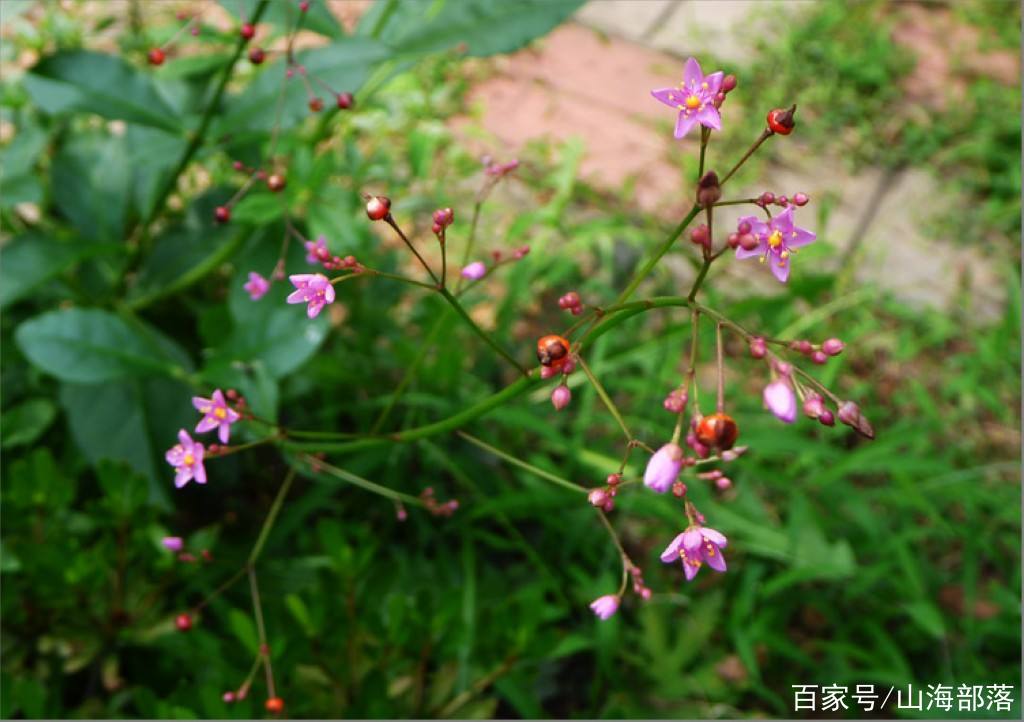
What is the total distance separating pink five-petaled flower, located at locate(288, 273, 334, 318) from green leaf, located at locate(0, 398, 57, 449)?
3.01ft

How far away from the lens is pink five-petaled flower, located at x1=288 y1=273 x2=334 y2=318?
1090mm

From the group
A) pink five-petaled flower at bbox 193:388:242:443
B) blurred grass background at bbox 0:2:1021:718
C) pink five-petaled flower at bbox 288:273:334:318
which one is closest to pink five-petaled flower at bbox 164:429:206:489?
pink five-petaled flower at bbox 193:388:242:443

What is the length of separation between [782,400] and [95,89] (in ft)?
4.46

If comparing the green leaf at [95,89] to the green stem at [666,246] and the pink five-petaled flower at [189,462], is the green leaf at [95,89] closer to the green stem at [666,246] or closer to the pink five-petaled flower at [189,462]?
the pink five-petaled flower at [189,462]

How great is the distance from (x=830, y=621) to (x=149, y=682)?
4.53ft

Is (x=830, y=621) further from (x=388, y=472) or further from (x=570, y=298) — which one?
(x=570, y=298)

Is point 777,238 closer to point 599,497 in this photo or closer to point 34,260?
point 599,497

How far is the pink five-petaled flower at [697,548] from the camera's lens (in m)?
1.04

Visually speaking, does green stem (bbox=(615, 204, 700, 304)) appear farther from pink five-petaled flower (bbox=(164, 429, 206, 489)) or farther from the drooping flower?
pink five-petaled flower (bbox=(164, 429, 206, 489))

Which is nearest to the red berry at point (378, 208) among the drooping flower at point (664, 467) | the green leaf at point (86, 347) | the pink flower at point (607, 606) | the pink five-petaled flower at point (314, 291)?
the pink five-petaled flower at point (314, 291)

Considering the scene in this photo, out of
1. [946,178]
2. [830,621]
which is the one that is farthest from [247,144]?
[946,178]

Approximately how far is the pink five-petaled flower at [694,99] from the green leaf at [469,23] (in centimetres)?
71

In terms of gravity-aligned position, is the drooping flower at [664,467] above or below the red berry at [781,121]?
below

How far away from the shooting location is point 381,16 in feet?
5.86
